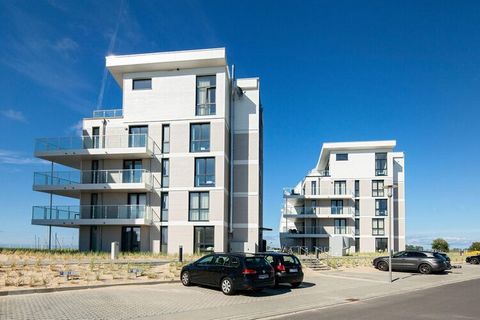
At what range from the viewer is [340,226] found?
61.0m

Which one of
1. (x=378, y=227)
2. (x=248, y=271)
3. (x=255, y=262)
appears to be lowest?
(x=378, y=227)

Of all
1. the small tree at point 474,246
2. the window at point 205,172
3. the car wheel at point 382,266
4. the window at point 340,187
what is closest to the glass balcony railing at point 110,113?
the window at point 205,172

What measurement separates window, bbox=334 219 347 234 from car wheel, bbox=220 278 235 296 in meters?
46.8

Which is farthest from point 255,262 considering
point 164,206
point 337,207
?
point 337,207

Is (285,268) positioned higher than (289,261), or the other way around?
(289,261)

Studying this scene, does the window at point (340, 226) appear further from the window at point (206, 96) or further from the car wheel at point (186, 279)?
the car wheel at point (186, 279)

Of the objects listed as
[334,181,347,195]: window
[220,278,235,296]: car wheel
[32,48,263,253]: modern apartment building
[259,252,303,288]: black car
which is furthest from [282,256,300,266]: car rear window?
[334,181,347,195]: window

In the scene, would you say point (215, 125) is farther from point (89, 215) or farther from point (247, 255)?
point (247, 255)

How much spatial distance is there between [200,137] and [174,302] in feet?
80.4

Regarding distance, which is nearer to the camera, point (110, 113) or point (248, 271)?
point (248, 271)

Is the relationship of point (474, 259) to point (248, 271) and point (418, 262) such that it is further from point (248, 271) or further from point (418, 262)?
point (248, 271)

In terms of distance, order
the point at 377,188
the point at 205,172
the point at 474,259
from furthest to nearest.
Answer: the point at 377,188
the point at 474,259
the point at 205,172

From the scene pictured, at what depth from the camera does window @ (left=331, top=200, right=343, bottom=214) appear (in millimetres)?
60500

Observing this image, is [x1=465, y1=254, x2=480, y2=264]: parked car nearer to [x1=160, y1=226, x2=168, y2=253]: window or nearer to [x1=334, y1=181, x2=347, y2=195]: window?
[x1=334, y1=181, x2=347, y2=195]: window
